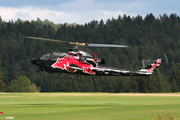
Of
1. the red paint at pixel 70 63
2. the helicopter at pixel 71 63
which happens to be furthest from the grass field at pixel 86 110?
the red paint at pixel 70 63

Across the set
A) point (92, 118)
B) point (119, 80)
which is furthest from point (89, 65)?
point (119, 80)

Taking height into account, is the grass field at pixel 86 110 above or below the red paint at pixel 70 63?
below

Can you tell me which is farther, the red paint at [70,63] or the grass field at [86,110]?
the red paint at [70,63]

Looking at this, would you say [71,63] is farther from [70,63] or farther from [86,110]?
[86,110]

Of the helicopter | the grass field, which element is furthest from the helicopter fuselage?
the grass field

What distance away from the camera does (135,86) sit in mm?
189000

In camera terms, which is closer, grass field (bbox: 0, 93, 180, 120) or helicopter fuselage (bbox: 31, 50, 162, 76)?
grass field (bbox: 0, 93, 180, 120)

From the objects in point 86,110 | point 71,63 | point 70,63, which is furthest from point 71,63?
point 86,110

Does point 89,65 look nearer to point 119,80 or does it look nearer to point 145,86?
point 119,80

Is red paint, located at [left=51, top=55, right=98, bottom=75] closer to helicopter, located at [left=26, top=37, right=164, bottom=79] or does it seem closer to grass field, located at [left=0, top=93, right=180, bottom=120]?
helicopter, located at [left=26, top=37, right=164, bottom=79]

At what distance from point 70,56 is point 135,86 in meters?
148

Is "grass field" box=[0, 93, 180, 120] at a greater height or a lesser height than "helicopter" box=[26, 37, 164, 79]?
lesser

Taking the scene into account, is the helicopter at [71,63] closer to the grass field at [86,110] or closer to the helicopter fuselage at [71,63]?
the helicopter fuselage at [71,63]

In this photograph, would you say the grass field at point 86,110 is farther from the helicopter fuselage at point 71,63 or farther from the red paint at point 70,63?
the red paint at point 70,63
